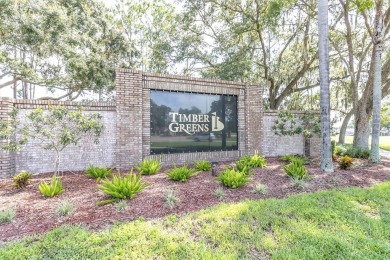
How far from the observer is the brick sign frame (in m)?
6.50

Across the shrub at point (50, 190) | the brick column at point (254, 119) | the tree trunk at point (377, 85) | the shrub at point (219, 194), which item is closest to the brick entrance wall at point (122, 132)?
the brick column at point (254, 119)

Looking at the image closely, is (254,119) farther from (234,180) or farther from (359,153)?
(234,180)

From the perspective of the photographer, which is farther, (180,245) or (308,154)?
(308,154)

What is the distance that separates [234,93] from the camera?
8.21 m

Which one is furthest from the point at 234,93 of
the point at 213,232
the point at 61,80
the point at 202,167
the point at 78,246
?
the point at 61,80

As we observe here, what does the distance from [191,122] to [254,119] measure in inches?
102

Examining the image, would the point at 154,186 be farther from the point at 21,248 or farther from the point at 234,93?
the point at 234,93

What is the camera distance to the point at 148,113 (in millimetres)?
6859

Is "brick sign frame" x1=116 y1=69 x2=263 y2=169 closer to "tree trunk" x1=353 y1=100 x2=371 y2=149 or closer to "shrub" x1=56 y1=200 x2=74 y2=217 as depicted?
"shrub" x1=56 y1=200 x2=74 y2=217

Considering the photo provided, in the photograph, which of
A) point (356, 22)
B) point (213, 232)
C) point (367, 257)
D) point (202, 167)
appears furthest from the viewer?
point (356, 22)

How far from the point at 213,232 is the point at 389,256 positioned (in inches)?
78.6

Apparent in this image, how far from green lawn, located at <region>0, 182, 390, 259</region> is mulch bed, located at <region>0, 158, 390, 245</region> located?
0.29 m

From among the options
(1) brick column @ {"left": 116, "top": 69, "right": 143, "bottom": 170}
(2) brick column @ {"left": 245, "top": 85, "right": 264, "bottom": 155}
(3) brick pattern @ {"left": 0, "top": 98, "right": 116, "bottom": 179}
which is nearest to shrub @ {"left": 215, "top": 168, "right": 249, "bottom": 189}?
(1) brick column @ {"left": 116, "top": 69, "right": 143, "bottom": 170}

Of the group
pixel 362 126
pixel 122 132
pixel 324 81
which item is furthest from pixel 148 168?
pixel 362 126
